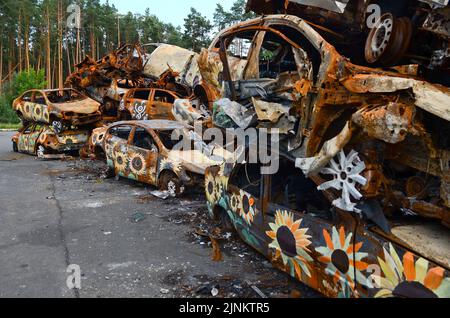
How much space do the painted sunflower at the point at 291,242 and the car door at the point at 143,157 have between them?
4.56 m

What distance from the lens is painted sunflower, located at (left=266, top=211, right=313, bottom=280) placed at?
3.62 metres

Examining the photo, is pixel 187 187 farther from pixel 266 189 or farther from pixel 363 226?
pixel 363 226

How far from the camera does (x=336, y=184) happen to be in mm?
3283

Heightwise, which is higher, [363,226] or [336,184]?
[336,184]

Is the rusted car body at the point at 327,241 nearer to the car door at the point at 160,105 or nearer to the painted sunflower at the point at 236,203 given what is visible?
the painted sunflower at the point at 236,203

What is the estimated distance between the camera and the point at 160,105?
1294 centimetres

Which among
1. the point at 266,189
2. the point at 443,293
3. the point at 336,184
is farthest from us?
the point at 266,189

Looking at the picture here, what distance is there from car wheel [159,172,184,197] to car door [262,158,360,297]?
12.0 feet

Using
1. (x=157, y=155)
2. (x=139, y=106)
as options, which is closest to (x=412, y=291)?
(x=157, y=155)

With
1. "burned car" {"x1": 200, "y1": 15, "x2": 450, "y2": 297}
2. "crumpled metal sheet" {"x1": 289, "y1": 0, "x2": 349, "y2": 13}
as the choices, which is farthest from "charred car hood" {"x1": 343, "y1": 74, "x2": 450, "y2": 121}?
"crumpled metal sheet" {"x1": 289, "y1": 0, "x2": 349, "y2": 13}

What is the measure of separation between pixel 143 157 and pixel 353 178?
5.87 m

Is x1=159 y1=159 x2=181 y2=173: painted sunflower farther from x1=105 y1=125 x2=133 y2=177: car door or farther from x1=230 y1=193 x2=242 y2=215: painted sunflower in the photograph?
x1=230 y1=193 x2=242 y2=215: painted sunflower
